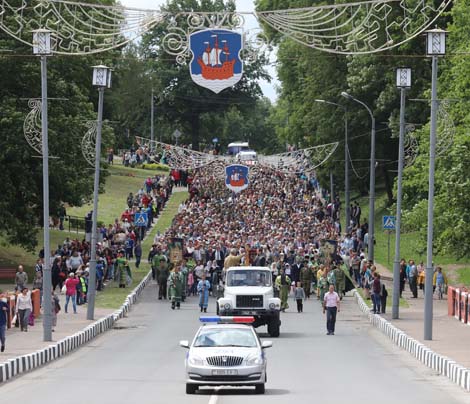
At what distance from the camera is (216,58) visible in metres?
27.0

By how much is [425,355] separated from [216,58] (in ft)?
32.3

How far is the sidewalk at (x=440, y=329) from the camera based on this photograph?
34.0 metres

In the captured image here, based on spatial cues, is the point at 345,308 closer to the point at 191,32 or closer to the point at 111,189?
the point at 191,32

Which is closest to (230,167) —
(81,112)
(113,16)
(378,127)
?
(378,127)

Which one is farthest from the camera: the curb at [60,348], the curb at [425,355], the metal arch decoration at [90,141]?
the metal arch decoration at [90,141]

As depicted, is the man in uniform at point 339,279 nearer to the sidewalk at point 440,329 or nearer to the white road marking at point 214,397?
the sidewalk at point 440,329

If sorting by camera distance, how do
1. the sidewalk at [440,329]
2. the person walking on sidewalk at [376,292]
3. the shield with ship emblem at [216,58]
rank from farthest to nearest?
the person walking on sidewalk at [376,292] → the sidewalk at [440,329] → the shield with ship emblem at [216,58]

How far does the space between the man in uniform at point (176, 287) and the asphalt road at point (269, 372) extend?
3.95 meters

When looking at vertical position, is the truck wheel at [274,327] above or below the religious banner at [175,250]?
below

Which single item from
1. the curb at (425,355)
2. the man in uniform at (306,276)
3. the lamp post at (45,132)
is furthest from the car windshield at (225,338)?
the man in uniform at (306,276)

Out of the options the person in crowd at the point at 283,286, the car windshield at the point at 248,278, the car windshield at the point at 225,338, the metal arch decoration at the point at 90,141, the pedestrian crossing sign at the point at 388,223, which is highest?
the metal arch decoration at the point at 90,141

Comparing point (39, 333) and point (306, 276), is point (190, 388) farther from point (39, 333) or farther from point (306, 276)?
point (306, 276)

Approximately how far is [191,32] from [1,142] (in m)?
32.7

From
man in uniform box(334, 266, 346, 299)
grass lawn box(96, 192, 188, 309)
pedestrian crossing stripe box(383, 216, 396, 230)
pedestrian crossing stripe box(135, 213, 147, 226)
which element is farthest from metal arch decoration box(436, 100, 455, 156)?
pedestrian crossing stripe box(135, 213, 147, 226)
